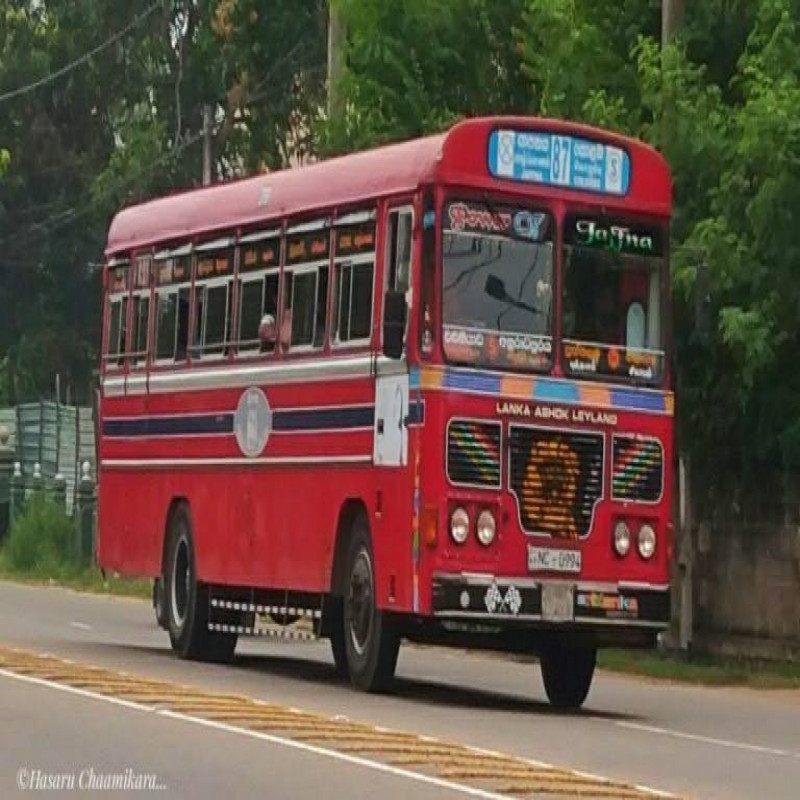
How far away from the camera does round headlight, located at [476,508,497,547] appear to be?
760 inches

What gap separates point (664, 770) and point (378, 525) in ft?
15.8

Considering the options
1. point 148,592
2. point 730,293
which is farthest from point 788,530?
point 148,592

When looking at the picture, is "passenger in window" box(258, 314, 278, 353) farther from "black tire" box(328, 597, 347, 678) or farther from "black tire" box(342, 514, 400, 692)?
"black tire" box(328, 597, 347, 678)

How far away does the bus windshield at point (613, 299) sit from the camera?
19.9 meters

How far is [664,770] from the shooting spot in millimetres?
15375

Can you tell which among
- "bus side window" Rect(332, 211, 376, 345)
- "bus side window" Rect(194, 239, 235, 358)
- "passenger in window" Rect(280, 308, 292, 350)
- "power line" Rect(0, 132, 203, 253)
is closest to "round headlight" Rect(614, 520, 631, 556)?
"bus side window" Rect(332, 211, 376, 345)

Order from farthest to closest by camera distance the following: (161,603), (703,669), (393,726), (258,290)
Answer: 1. (703,669)
2. (161,603)
3. (258,290)
4. (393,726)

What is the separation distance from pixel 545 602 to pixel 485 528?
0.68 m

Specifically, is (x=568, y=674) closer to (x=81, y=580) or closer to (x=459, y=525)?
(x=459, y=525)

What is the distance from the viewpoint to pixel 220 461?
2292 centimetres

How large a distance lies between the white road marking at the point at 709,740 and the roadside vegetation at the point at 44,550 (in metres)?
23.9

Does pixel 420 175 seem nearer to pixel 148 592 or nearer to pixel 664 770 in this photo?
pixel 664 770

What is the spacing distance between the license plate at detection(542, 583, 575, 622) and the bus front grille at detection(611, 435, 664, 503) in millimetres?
884

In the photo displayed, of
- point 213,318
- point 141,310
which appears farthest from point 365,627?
point 141,310
